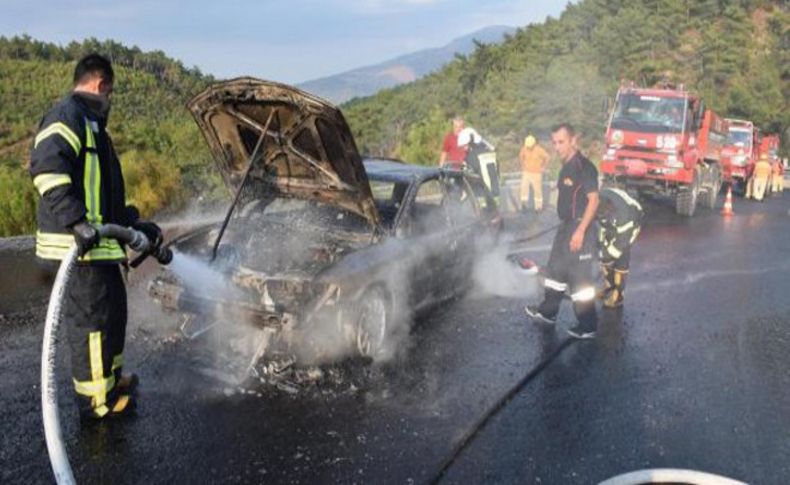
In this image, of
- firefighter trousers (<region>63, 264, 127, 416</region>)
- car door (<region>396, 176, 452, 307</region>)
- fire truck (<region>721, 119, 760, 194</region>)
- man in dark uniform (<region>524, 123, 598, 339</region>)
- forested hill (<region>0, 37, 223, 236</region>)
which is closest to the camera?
firefighter trousers (<region>63, 264, 127, 416</region>)

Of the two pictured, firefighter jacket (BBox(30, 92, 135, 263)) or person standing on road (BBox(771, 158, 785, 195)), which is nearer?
firefighter jacket (BBox(30, 92, 135, 263))

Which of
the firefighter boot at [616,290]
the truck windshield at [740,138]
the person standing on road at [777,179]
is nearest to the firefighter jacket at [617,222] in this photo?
the firefighter boot at [616,290]

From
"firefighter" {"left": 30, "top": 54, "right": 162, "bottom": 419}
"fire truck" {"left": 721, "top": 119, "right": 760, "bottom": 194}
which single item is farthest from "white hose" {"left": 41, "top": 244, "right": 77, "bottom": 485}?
"fire truck" {"left": 721, "top": 119, "right": 760, "bottom": 194}

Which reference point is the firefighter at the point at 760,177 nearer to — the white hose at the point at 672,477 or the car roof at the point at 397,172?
the car roof at the point at 397,172

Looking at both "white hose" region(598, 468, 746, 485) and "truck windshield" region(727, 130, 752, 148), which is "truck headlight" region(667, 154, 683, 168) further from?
"white hose" region(598, 468, 746, 485)

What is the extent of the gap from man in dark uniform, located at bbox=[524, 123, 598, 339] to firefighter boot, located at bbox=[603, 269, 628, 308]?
0.98m

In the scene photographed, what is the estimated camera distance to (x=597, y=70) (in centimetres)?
4456

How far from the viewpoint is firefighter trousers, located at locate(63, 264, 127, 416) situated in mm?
4055

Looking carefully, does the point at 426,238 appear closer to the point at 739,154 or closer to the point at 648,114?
the point at 648,114

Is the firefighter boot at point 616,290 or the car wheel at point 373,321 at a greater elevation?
the car wheel at point 373,321

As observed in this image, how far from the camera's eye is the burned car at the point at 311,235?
475cm

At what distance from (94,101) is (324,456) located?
2407mm

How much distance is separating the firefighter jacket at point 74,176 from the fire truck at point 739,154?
19624mm

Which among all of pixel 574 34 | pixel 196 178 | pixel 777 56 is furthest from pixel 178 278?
pixel 777 56
